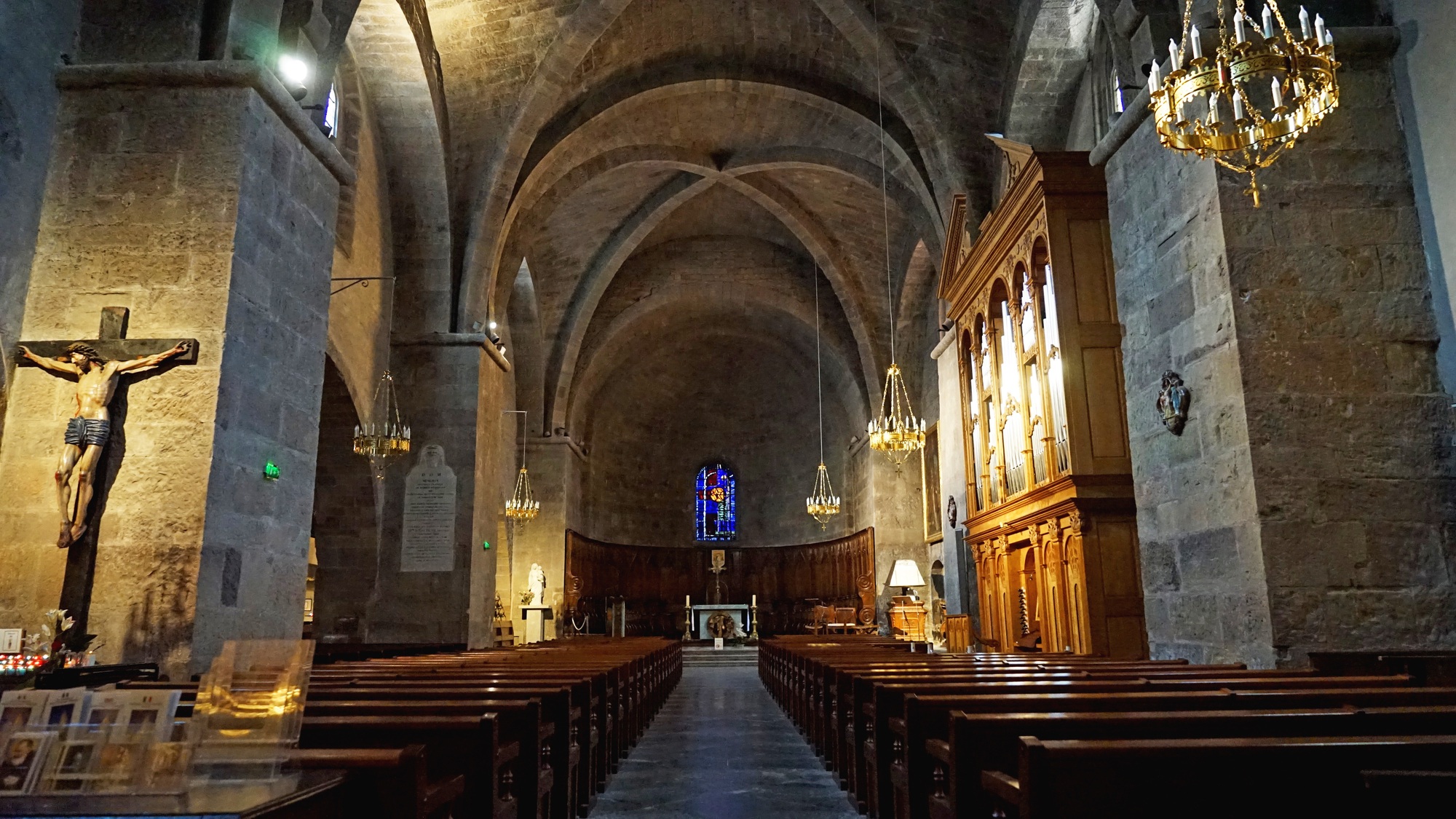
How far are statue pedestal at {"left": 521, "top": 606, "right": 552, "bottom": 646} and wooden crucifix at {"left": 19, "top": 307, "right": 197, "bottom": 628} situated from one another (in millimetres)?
14218

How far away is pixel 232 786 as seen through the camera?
167cm

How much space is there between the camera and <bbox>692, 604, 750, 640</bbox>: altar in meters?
23.5

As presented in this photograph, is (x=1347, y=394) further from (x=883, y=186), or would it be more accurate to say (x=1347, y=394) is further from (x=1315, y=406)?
(x=883, y=186)

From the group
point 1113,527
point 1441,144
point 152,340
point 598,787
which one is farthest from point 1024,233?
point 152,340

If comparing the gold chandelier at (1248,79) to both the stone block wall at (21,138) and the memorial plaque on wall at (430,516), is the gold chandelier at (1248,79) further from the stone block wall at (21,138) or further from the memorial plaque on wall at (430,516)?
the memorial plaque on wall at (430,516)

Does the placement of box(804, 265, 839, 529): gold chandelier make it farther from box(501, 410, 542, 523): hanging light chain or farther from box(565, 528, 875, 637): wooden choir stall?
box(501, 410, 542, 523): hanging light chain

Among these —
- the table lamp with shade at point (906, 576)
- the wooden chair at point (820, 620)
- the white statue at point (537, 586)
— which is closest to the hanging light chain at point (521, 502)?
the white statue at point (537, 586)

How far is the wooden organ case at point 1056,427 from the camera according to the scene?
8523 millimetres

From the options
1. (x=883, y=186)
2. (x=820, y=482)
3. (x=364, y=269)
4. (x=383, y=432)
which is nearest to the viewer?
(x=383, y=432)

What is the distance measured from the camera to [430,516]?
42.4 ft

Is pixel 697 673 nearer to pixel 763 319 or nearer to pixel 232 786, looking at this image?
pixel 763 319

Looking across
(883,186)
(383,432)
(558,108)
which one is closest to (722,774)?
(383,432)

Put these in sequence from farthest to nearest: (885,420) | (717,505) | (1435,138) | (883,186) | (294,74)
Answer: (717,505)
(883,186)
(885,420)
(294,74)
(1435,138)

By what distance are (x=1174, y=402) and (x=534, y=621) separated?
16.6 meters
